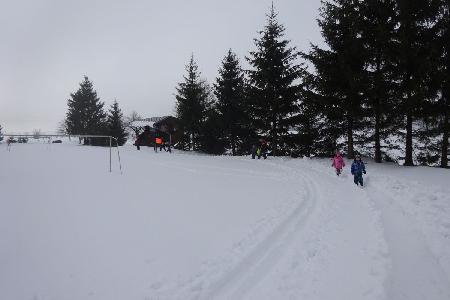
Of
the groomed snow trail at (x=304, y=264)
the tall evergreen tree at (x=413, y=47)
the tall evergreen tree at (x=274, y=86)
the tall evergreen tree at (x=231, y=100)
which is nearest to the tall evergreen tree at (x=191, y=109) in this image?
the tall evergreen tree at (x=231, y=100)

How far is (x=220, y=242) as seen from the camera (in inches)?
270

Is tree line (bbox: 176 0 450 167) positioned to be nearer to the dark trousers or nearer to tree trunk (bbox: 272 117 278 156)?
tree trunk (bbox: 272 117 278 156)

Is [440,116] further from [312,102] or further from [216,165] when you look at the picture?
[216,165]

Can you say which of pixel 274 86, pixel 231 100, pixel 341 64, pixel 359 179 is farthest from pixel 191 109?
pixel 359 179

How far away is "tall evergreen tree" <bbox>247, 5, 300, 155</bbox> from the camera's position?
86.2 ft

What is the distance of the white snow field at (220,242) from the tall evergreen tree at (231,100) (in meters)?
20.0

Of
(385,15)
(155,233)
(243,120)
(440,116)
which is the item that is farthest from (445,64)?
(155,233)

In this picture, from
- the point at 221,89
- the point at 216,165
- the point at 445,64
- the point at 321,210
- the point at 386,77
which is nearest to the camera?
the point at 321,210

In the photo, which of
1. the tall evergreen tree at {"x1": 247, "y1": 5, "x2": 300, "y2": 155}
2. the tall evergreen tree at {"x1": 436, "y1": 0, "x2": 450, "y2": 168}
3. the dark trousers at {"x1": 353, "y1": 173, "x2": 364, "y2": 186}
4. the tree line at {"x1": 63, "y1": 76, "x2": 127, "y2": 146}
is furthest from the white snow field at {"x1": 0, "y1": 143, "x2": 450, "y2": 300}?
the tree line at {"x1": 63, "y1": 76, "x2": 127, "y2": 146}

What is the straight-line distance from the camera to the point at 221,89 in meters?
32.6

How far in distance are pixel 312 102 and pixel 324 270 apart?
17.5 metres

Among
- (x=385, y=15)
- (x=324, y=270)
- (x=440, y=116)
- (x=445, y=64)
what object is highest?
(x=385, y=15)

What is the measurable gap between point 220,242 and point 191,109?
2884 cm

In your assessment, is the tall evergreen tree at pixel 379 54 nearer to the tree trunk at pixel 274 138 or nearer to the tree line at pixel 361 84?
the tree line at pixel 361 84
